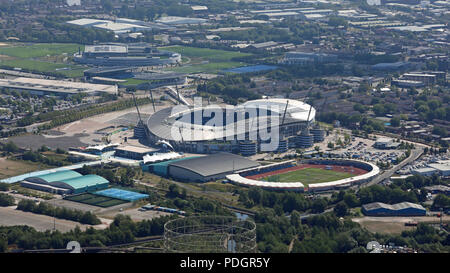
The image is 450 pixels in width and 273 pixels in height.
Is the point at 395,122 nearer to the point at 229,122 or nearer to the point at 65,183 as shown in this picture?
the point at 229,122

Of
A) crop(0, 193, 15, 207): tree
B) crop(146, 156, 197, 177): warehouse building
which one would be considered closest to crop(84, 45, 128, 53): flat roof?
crop(146, 156, 197, 177): warehouse building

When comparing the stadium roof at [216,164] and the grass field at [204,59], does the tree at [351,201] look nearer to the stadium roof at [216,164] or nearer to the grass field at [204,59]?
the stadium roof at [216,164]

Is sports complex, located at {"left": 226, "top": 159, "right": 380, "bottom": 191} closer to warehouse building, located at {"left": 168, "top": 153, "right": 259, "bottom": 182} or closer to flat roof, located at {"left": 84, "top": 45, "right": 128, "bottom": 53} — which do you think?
warehouse building, located at {"left": 168, "top": 153, "right": 259, "bottom": 182}

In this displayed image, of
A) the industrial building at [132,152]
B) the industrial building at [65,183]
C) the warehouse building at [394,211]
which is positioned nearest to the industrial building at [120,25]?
the industrial building at [132,152]

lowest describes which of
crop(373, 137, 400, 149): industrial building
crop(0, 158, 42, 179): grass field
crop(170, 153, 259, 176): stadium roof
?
crop(0, 158, 42, 179): grass field

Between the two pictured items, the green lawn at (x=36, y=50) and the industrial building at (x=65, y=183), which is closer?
the industrial building at (x=65, y=183)

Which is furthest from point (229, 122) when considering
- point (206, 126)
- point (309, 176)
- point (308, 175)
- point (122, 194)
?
point (122, 194)
